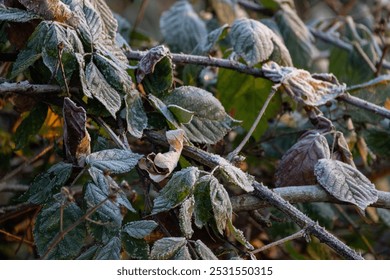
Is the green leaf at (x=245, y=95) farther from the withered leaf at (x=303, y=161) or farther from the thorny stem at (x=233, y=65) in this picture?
the withered leaf at (x=303, y=161)

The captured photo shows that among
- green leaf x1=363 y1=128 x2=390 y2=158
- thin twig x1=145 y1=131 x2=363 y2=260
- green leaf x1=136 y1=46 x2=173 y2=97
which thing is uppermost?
green leaf x1=136 y1=46 x2=173 y2=97

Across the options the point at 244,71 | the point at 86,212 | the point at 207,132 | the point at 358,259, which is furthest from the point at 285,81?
the point at 86,212

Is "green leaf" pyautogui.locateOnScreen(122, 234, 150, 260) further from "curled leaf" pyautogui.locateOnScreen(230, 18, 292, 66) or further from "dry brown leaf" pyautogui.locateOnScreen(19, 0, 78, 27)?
"curled leaf" pyautogui.locateOnScreen(230, 18, 292, 66)

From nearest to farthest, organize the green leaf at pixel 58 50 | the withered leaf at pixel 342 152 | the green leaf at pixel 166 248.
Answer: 1. the green leaf at pixel 166 248
2. the green leaf at pixel 58 50
3. the withered leaf at pixel 342 152

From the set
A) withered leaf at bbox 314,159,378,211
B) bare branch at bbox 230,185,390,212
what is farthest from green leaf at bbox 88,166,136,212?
withered leaf at bbox 314,159,378,211

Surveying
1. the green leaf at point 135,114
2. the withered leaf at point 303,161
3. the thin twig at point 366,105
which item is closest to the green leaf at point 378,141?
the thin twig at point 366,105

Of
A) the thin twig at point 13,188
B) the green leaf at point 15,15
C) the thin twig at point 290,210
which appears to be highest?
the green leaf at point 15,15

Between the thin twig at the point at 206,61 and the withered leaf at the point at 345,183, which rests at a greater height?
the thin twig at the point at 206,61
